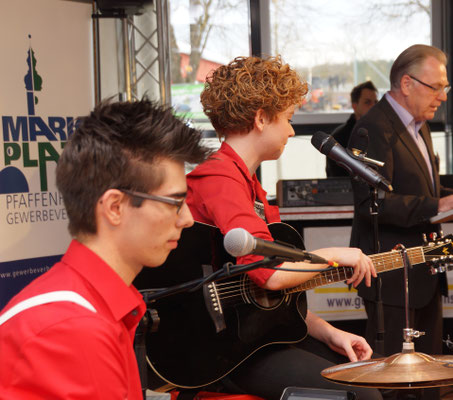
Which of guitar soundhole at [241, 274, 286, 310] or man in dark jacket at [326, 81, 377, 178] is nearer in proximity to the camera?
guitar soundhole at [241, 274, 286, 310]

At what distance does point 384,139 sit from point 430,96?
348 millimetres

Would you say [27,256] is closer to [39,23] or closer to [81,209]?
[39,23]

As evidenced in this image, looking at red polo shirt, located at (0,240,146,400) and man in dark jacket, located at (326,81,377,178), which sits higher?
man in dark jacket, located at (326,81,377,178)

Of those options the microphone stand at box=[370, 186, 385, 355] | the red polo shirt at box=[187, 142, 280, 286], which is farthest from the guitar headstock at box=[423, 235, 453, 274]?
the red polo shirt at box=[187, 142, 280, 286]

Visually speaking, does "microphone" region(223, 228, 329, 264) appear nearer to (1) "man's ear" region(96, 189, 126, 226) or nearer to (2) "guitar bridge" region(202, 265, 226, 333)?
(1) "man's ear" region(96, 189, 126, 226)

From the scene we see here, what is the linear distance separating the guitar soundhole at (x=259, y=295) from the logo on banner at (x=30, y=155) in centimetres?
176

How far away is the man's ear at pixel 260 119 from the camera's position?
2316mm

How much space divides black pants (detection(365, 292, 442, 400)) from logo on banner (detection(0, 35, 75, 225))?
1.77 metres

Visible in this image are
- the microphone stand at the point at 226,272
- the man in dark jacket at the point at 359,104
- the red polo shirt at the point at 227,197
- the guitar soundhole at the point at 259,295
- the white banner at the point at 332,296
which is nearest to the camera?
the microphone stand at the point at 226,272

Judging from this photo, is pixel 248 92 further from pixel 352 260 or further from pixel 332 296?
pixel 332 296

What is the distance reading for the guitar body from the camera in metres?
2.10

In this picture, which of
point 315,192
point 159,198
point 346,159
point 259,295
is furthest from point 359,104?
point 159,198

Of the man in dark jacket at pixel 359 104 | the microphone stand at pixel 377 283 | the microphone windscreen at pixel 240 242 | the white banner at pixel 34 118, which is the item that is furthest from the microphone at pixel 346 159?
the man in dark jacket at pixel 359 104

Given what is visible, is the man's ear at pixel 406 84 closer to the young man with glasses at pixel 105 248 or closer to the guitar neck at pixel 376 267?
the guitar neck at pixel 376 267
